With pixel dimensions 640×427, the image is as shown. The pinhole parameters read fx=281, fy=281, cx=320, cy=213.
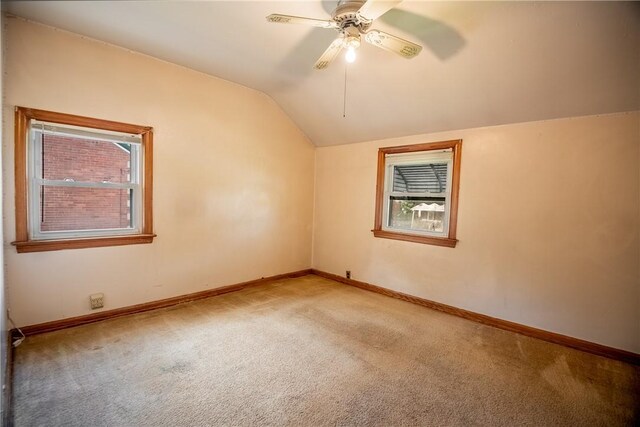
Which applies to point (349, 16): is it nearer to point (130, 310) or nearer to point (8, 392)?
point (8, 392)

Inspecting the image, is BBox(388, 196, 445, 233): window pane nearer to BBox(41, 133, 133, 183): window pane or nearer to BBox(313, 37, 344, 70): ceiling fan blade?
BBox(313, 37, 344, 70): ceiling fan blade

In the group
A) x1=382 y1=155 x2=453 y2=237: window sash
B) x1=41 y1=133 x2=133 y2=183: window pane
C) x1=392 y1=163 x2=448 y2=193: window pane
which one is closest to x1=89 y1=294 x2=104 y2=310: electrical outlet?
x1=41 y1=133 x2=133 y2=183: window pane

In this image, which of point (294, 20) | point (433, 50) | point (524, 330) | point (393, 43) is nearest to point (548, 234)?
point (524, 330)

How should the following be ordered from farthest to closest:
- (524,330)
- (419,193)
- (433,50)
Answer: (419,193), (524,330), (433,50)

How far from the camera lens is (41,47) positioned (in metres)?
2.27

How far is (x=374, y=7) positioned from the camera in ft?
4.96

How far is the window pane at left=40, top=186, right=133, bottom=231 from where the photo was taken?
2490 millimetres

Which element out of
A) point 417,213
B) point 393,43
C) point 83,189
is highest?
point 393,43

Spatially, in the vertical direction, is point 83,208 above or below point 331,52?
below

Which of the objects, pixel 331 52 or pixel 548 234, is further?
pixel 548 234

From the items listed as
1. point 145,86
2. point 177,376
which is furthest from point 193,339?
point 145,86

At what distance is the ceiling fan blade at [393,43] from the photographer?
5.51 feet

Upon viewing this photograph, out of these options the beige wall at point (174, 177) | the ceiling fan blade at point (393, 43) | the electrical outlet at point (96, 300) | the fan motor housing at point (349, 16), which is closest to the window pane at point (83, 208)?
the beige wall at point (174, 177)

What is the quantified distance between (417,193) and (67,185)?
3.63 metres
